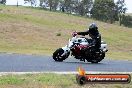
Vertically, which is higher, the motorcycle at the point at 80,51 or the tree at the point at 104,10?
the motorcycle at the point at 80,51

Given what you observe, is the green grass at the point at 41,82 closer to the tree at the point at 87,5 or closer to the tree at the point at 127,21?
the tree at the point at 127,21

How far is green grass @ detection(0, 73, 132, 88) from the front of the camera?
11.1 metres

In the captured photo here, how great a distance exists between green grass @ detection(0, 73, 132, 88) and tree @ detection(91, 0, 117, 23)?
121m

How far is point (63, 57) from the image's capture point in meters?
19.6

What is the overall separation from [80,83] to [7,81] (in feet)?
6.05

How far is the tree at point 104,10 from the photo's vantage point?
134 meters

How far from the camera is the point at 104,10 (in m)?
134

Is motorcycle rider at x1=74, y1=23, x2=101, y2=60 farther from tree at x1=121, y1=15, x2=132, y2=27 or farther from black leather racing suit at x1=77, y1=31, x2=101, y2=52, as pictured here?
tree at x1=121, y1=15, x2=132, y2=27

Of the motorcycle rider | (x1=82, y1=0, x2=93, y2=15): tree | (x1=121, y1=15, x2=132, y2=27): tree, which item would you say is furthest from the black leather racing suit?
(x1=82, y1=0, x2=93, y2=15): tree

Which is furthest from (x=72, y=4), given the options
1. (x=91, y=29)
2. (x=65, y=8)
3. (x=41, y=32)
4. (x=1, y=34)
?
(x=91, y=29)

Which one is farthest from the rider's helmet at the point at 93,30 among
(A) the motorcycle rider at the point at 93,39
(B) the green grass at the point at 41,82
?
(B) the green grass at the point at 41,82

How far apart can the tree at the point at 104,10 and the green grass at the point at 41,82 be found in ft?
399

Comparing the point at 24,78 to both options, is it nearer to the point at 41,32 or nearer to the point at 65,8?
the point at 41,32

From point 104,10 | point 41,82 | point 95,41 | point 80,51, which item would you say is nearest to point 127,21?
point 104,10
